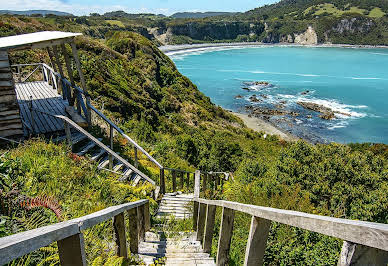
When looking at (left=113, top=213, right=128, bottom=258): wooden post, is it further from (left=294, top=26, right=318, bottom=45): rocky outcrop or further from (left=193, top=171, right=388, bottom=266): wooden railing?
(left=294, top=26, right=318, bottom=45): rocky outcrop

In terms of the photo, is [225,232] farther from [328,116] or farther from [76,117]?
[328,116]

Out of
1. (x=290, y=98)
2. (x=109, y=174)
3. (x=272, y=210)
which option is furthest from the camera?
(x=290, y=98)

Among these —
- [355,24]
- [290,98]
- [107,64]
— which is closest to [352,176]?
[107,64]

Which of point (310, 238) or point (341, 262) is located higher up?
point (341, 262)

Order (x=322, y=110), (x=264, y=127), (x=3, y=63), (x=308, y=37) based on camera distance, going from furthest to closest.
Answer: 1. (x=308, y=37)
2. (x=322, y=110)
3. (x=264, y=127)
4. (x=3, y=63)

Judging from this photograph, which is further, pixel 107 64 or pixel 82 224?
pixel 107 64

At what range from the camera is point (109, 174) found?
743 centimetres

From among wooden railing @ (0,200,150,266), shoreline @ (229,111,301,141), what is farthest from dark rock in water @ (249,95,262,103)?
wooden railing @ (0,200,150,266)

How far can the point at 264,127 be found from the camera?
40781mm

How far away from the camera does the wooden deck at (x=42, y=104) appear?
8.38 m

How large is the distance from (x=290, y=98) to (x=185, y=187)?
49.5 meters

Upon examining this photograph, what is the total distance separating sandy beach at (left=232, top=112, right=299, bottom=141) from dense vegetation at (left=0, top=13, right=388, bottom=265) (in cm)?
1238

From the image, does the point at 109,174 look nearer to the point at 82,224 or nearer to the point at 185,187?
the point at 185,187

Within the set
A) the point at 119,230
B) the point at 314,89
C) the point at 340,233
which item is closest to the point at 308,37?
the point at 314,89
